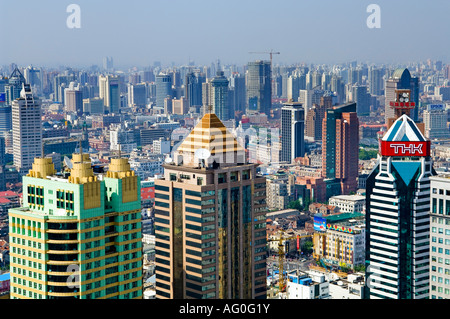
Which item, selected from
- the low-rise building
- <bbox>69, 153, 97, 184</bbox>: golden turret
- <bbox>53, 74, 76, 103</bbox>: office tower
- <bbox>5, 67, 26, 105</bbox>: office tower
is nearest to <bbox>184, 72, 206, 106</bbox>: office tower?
<bbox>53, 74, 76, 103</bbox>: office tower

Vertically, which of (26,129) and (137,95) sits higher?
(137,95)

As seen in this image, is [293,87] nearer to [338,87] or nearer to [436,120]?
[338,87]

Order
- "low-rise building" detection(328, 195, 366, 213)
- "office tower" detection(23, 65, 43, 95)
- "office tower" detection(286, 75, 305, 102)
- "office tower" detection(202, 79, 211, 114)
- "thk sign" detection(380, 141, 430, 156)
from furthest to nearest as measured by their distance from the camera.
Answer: "office tower" detection(286, 75, 305, 102), "office tower" detection(202, 79, 211, 114), "office tower" detection(23, 65, 43, 95), "low-rise building" detection(328, 195, 366, 213), "thk sign" detection(380, 141, 430, 156)

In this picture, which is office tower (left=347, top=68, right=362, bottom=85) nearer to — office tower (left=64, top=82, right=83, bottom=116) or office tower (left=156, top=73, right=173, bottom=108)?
office tower (left=156, top=73, right=173, bottom=108)

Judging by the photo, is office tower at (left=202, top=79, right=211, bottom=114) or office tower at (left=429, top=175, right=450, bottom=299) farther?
office tower at (left=202, top=79, right=211, bottom=114)

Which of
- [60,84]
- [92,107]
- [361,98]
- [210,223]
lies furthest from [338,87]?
[210,223]

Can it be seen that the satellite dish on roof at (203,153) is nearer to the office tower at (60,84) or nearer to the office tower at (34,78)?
the office tower at (34,78)

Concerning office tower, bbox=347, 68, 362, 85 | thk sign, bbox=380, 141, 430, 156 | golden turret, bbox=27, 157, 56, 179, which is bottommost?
thk sign, bbox=380, 141, 430, 156
